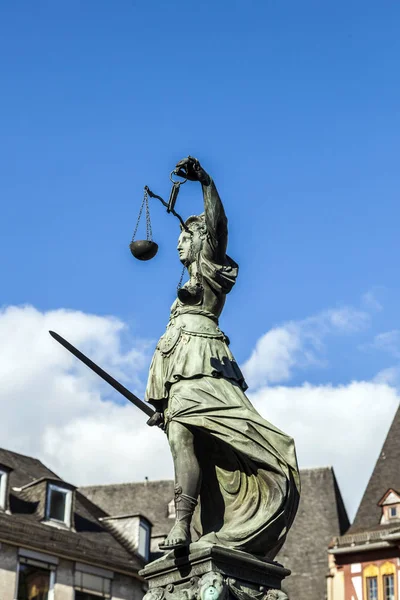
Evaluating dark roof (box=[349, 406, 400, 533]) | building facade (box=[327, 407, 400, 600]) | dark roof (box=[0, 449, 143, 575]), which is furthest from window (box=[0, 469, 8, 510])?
dark roof (box=[349, 406, 400, 533])

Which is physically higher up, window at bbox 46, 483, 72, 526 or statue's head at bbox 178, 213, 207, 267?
window at bbox 46, 483, 72, 526

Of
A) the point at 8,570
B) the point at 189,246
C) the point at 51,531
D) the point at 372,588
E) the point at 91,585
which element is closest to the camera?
the point at 189,246

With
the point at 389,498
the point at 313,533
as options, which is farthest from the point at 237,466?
the point at 313,533

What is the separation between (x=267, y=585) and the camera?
9305 mm

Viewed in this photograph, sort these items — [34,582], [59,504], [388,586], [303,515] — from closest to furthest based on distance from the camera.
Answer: [34,582] < [59,504] < [388,586] < [303,515]

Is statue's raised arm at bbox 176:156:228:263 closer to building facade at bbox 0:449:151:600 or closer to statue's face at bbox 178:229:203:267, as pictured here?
statue's face at bbox 178:229:203:267

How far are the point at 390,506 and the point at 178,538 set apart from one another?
3485 centimetres

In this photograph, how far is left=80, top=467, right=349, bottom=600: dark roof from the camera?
1781 inches

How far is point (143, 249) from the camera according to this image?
10.4 metres

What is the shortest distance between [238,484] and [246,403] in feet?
2.18

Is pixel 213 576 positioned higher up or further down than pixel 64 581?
further down

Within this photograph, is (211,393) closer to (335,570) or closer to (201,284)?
(201,284)

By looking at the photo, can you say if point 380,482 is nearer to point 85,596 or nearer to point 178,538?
point 85,596

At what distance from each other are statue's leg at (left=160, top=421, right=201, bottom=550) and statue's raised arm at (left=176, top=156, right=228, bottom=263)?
5.70ft
